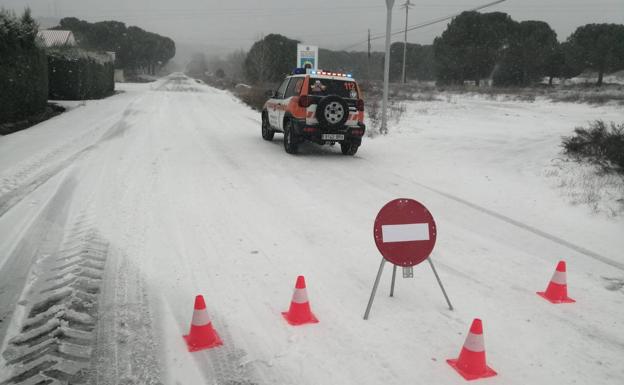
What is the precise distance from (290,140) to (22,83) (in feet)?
35.4

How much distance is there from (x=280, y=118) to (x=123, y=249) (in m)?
7.67

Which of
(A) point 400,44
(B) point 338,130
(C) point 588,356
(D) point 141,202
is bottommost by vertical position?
(C) point 588,356

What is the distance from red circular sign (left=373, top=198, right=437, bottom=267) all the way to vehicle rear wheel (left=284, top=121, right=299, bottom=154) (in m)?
7.64

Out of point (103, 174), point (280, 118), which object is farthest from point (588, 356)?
point (280, 118)

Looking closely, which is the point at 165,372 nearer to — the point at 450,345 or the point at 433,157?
the point at 450,345

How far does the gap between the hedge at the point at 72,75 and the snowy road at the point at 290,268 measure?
18504 millimetres

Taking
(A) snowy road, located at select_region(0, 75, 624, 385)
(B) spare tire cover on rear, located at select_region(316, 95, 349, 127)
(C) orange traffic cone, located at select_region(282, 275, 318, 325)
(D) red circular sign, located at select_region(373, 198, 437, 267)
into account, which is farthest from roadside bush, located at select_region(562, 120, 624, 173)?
(C) orange traffic cone, located at select_region(282, 275, 318, 325)

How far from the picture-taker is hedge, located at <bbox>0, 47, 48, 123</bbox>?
1449 centimetres

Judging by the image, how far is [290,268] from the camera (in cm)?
499

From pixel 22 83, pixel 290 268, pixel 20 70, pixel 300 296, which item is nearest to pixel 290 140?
pixel 290 268

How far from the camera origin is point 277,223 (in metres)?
6.42

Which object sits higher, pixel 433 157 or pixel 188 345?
pixel 433 157

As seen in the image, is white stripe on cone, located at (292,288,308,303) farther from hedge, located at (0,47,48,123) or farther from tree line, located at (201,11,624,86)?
tree line, located at (201,11,624,86)

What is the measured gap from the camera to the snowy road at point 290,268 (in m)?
3.39
